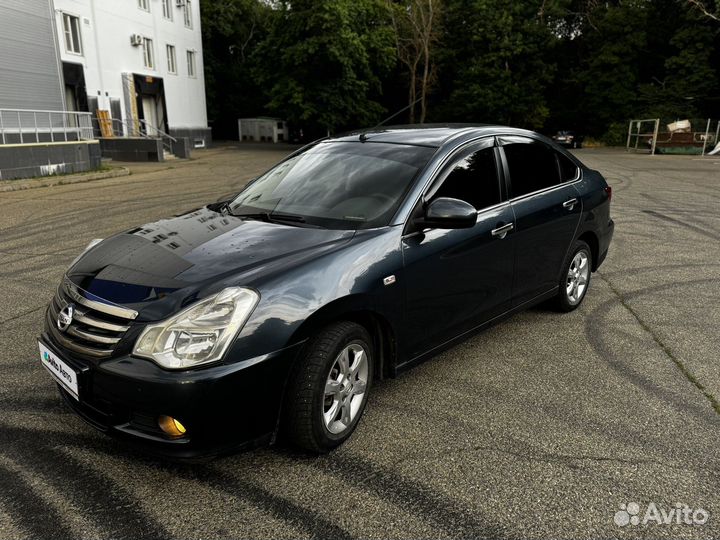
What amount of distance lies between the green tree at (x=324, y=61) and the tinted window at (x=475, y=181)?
29990 millimetres

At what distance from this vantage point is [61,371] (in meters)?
2.85

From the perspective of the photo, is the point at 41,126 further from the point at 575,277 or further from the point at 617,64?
the point at 617,64

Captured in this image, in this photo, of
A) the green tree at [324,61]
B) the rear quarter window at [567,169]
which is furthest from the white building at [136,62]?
the rear quarter window at [567,169]

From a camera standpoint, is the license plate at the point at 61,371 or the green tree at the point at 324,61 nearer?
the license plate at the point at 61,371

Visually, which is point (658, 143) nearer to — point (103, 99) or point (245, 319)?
point (103, 99)

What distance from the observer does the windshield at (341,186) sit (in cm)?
348

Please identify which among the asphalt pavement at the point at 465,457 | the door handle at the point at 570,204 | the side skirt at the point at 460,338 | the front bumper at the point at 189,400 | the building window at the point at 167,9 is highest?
the building window at the point at 167,9

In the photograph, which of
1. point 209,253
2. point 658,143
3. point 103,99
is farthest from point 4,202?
point 658,143

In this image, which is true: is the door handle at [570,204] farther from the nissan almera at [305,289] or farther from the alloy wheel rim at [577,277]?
the alloy wheel rim at [577,277]

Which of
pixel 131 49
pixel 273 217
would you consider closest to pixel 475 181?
pixel 273 217

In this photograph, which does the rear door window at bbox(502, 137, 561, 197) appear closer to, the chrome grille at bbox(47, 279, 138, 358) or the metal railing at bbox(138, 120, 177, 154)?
the chrome grille at bbox(47, 279, 138, 358)

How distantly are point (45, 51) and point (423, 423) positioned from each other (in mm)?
23548

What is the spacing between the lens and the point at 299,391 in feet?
9.06

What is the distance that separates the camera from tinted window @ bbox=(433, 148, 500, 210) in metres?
3.72
